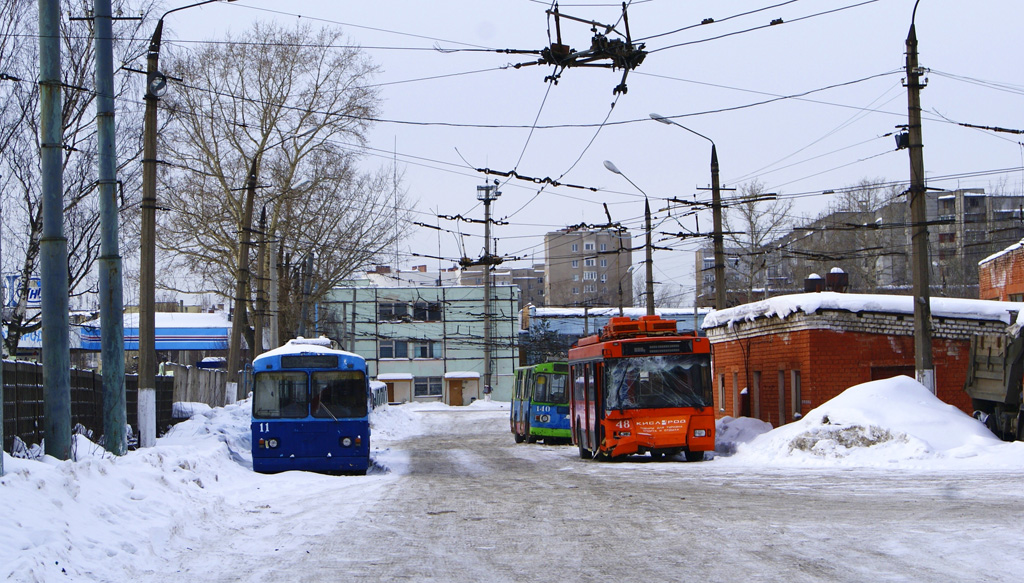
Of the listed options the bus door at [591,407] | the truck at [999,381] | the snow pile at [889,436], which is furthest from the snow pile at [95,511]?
the truck at [999,381]

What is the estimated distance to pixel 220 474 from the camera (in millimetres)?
16156

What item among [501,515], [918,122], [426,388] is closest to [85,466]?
[501,515]

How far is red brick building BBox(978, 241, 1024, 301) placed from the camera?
122 ft

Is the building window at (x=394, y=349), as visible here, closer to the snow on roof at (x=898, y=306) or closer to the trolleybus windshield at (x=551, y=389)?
the trolleybus windshield at (x=551, y=389)

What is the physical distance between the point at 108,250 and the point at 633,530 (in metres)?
9.22

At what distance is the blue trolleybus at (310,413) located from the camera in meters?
19.1

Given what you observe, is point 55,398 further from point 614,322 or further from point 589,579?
point 614,322

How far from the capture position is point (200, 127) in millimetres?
41156

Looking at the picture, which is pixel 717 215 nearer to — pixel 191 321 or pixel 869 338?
pixel 869 338

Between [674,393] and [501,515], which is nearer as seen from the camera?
[501,515]

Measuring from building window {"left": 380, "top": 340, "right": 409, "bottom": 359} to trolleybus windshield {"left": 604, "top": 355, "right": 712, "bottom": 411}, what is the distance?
57345 mm

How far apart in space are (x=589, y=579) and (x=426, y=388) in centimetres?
7043

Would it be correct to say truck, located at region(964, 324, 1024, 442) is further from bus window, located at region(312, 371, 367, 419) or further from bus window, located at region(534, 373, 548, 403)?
bus window, located at region(534, 373, 548, 403)

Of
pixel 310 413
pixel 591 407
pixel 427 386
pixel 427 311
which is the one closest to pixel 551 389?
pixel 591 407
